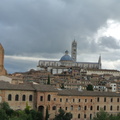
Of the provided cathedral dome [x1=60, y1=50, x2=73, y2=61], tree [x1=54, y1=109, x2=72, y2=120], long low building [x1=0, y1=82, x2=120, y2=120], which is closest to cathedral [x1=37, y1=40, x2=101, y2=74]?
cathedral dome [x1=60, y1=50, x2=73, y2=61]

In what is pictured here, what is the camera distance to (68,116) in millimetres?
45719

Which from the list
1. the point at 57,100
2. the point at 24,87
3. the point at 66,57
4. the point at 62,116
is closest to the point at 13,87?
the point at 24,87

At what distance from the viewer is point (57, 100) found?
1896 inches

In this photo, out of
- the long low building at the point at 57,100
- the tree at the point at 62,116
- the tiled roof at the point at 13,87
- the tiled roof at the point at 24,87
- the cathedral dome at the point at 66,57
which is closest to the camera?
the tiled roof at the point at 13,87

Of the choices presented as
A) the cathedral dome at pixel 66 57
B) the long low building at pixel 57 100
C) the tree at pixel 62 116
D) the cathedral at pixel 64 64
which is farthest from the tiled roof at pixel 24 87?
the cathedral dome at pixel 66 57

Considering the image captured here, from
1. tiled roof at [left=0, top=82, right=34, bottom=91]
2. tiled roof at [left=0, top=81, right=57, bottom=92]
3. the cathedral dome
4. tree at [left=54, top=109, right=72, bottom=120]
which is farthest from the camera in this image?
the cathedral dome

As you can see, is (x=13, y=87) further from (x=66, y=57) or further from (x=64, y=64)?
(x=66, y=57)

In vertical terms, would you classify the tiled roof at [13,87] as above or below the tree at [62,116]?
above

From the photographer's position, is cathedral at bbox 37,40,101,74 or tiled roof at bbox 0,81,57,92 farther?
cathedral at bbox 37,40,101,74

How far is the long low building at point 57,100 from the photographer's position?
1753 inches

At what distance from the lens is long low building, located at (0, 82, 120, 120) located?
4453 cm

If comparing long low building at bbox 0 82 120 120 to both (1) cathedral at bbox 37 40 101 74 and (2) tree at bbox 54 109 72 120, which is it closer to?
(2) tree at bbox 54 109 72 120

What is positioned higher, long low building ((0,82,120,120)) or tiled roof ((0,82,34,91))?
tiled roof ((0,82,34,91))

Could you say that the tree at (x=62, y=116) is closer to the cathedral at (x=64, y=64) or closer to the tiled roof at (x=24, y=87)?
the tiled roof at (x=24, y=87)
